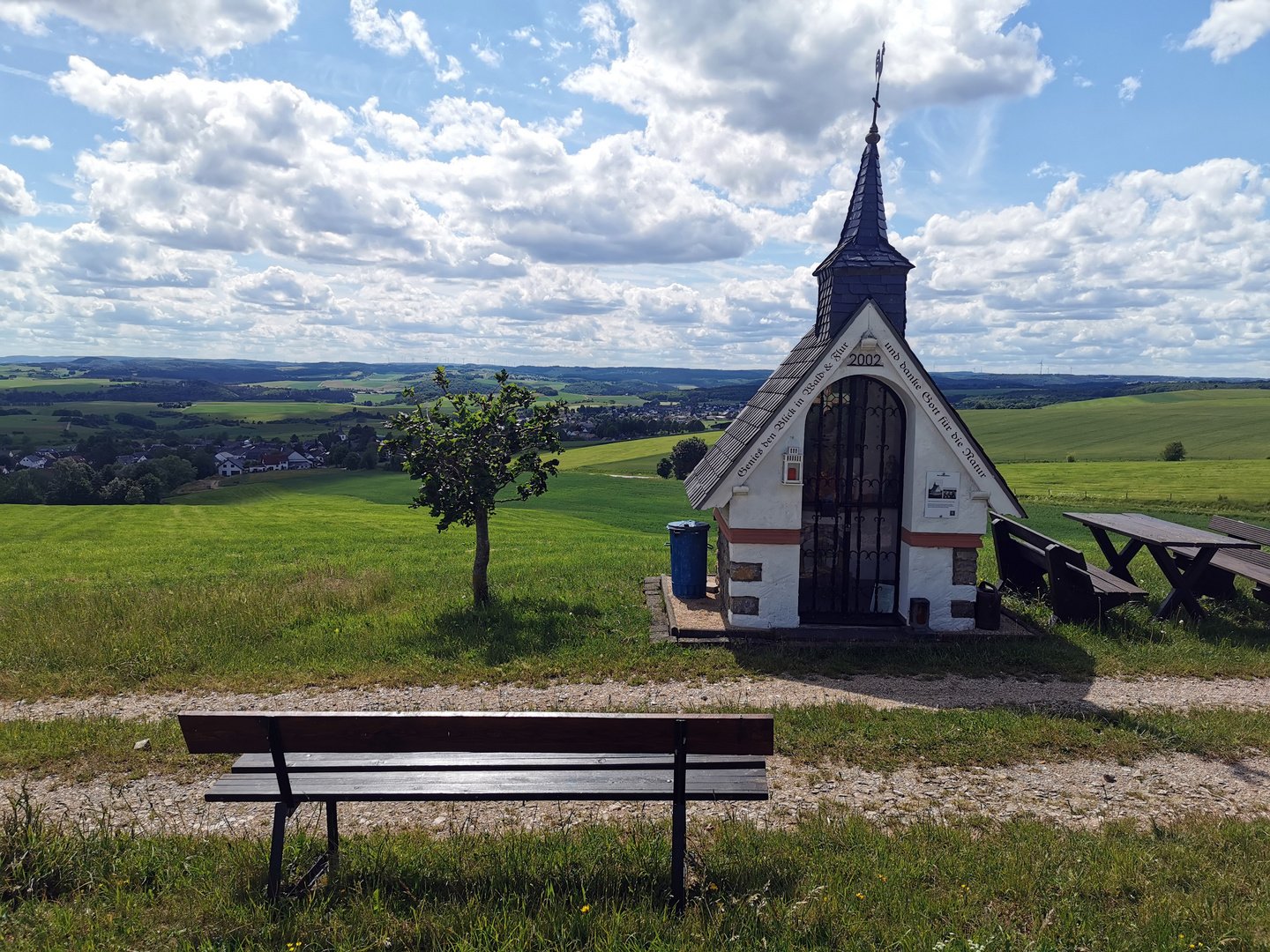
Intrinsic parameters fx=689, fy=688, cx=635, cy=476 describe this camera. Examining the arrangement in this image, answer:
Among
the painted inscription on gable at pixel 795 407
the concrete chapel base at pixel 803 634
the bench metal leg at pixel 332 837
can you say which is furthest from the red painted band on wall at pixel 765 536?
the bench metal leg at pixel 332 837

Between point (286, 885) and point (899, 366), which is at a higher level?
point (899, 366)

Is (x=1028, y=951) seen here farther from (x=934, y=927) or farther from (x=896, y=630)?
(x=896, y=630)

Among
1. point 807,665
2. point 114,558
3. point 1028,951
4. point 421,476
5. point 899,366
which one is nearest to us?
point 1028,951

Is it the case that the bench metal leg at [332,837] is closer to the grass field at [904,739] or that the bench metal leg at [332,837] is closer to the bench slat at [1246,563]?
the grass field at [904,739]

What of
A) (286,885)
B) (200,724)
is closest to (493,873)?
(286,885)

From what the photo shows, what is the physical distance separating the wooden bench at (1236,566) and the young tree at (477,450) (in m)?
10.7

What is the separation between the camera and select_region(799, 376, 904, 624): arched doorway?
11.0 metres

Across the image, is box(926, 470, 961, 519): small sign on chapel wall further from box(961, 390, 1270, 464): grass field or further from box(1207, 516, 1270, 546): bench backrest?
box(961, 390, 1270, 464): grass field

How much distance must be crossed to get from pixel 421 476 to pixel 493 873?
838 centimetres

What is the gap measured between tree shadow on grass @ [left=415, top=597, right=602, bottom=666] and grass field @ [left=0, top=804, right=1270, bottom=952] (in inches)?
173

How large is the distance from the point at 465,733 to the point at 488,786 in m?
0.52

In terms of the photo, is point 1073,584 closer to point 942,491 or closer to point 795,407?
point 942,491

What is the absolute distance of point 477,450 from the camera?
1180 centimetres

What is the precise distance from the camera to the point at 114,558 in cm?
1952
